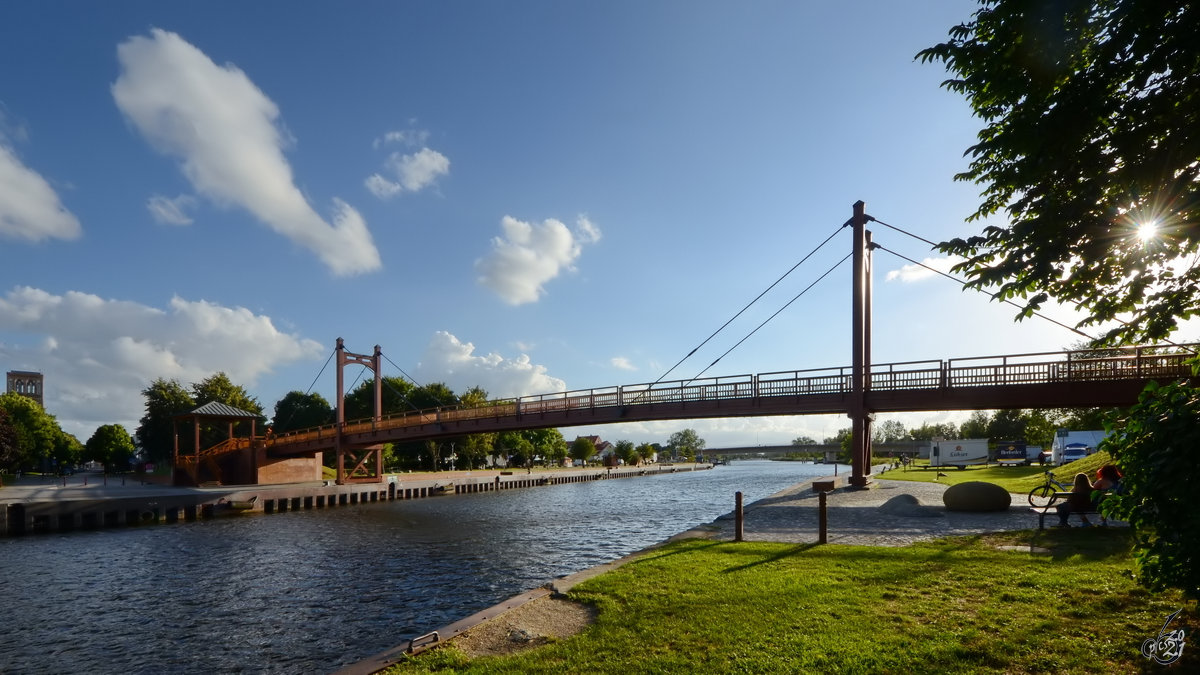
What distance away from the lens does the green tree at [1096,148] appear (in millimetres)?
6621

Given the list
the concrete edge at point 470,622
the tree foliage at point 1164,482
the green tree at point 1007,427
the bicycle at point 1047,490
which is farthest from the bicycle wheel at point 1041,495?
the green tree at point 1007,427

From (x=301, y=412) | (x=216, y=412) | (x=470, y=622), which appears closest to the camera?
(x=470, y=622)

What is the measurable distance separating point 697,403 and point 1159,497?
25.7 metres

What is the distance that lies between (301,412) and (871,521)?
273ft

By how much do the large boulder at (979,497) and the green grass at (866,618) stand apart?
716cm

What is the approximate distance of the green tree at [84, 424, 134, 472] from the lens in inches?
3457

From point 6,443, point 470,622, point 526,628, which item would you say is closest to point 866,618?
point 526,628

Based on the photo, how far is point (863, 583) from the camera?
28.3ft

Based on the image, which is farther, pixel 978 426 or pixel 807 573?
pixel 978 426

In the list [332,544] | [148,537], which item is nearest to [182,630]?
[332,544]

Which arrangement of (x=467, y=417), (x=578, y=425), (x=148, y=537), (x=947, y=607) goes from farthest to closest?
1. (x=467, y=417)
2. (x=578, y=425)
3. (x=148, y=537)
4. (x=947, y=607)

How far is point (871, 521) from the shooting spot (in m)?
16.0

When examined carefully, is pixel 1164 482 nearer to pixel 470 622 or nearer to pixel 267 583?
pixel 470 622

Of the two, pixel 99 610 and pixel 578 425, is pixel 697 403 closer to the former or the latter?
pixel 578 425
